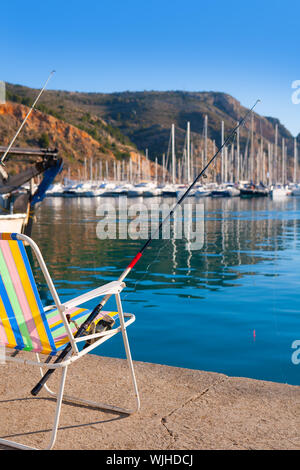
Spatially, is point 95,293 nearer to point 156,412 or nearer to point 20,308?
point 20,308

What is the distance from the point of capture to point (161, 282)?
1202 cm

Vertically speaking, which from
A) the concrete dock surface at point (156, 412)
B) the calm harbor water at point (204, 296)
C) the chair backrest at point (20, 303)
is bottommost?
the calm harbor water at point (204, 296)

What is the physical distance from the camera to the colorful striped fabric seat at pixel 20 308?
3.38 m

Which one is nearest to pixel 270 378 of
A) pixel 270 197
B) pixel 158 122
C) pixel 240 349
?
pixel 240 349

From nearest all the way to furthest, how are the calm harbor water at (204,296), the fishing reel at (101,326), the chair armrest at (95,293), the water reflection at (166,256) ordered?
the chair armrest at (95,293)
the fishing reel at (101,326)
the calm harbor water at (204,296)
the water reflection at (166,256)

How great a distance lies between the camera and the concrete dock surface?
3.33 metres

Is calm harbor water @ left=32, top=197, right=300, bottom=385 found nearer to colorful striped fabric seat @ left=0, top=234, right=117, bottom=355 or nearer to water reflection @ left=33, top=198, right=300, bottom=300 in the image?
water reflection @ left=33, top=198, right=300, bottom=300

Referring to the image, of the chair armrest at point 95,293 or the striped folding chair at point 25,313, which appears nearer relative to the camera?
the striped folding chair at point 25,313

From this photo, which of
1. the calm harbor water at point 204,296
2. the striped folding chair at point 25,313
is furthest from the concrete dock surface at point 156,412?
the calm harbor water at point 204,296

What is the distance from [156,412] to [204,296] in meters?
6.50

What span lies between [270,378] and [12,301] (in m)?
3.47

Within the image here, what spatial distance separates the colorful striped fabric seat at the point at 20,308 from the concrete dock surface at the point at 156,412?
580mm

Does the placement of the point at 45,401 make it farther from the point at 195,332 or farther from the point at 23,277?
the point at 195,332

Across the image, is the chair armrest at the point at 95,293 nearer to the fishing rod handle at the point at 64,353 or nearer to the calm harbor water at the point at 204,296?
the fishing rod handle at the point at 64,353
